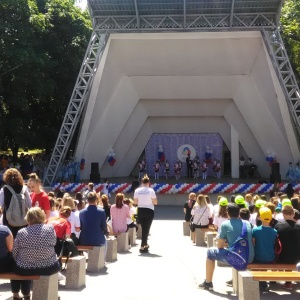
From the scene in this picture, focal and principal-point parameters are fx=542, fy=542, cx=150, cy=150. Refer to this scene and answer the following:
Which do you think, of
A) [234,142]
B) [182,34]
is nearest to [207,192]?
[182,34]

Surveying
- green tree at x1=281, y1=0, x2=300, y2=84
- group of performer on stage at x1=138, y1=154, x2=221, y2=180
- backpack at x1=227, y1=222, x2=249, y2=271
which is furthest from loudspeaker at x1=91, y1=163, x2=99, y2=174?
backpack at x1=227, y1=222, x2=249, y2=271

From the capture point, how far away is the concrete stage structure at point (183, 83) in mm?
23969

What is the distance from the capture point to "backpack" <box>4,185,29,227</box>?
7629 millimetres

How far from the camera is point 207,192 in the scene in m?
24.7

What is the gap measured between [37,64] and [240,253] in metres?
21.5

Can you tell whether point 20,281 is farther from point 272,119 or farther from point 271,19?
point 272,119

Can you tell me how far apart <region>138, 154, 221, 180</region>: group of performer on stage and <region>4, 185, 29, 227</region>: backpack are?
25.5 m

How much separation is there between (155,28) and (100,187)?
24.6 feet

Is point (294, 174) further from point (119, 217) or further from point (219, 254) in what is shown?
point (219, 254)

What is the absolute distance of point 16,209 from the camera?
7.64 meters

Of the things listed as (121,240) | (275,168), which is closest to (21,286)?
(121,240)

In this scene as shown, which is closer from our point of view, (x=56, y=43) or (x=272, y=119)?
(x=272, y=119)

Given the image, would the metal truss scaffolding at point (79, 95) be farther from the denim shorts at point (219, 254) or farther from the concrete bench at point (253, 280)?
the concrete bench at point (253, 280)

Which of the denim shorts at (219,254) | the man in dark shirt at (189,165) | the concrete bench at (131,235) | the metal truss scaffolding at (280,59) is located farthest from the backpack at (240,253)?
the man in dark shirt at (189,165)
